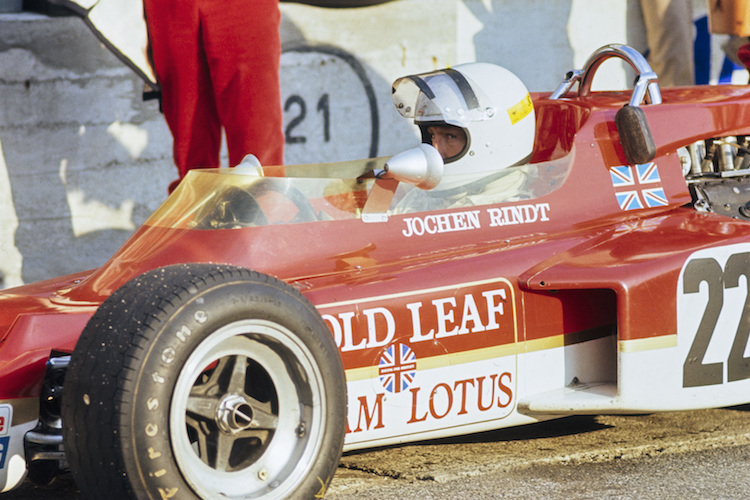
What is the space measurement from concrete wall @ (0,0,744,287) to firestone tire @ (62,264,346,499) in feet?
11.5

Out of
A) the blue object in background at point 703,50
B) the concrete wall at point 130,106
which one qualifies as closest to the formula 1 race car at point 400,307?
the concrete wall at point 130,106

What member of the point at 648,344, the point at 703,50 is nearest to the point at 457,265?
the point at 648,344

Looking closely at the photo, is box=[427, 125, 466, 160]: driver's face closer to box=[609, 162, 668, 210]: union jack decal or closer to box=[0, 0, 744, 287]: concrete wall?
box=[609, 162, 668, 210]: union jack decal

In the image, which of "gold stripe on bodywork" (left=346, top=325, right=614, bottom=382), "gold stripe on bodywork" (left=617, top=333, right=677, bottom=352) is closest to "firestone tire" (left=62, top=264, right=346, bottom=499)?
"gold stripe on bodywork" (left=346, top=325, right=614, bottom=382)

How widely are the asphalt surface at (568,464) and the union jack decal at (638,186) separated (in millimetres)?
754

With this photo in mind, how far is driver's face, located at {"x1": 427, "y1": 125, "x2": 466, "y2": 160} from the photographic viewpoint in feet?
11.9

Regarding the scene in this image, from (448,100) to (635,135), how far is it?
0.64 metres

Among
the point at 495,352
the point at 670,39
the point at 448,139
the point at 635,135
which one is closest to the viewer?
the point at 495,352

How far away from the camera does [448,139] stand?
145 inches

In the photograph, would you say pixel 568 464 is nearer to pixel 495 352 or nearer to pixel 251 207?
pixel 495 352

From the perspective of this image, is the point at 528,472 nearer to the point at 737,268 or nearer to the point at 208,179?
the point at 737,268

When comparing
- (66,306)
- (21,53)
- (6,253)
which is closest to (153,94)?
(21,53)

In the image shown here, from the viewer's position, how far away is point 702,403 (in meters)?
3.18

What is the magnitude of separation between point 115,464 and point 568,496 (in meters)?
1.23
